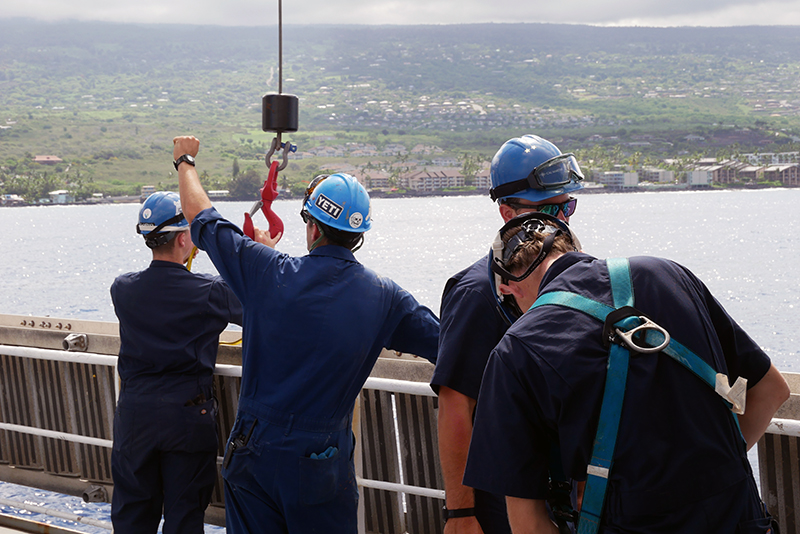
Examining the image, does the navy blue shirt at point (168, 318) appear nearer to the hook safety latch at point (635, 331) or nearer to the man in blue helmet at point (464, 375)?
the man in blue helmet at point (464, 375)

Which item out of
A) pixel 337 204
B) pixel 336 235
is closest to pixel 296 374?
pixel 336 235

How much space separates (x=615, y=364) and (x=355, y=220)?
1352 mm

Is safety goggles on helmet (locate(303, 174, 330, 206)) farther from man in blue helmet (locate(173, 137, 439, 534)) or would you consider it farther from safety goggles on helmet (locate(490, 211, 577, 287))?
safety goggles on helmet (locate(490, 211, 577, 287))

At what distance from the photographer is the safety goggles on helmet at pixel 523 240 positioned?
6.09 ft

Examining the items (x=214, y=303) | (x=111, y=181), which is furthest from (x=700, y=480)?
(x=111, y=181)

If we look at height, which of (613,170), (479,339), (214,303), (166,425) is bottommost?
(613,170)

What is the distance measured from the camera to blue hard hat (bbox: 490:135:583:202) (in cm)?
255

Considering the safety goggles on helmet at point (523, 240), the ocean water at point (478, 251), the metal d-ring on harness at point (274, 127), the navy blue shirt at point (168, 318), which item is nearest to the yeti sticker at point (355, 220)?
the metal d-ring on harness at point (274, 127)

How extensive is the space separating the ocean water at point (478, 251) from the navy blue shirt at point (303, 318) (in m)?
5.44

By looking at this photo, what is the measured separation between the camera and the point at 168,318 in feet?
10.9

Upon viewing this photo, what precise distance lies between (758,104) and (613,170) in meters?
52.1

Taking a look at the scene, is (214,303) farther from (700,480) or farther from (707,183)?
(707,183)

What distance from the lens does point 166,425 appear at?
10.8 feet

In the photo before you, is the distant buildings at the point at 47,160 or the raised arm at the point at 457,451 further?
the distant buildings at the point at 47,160
